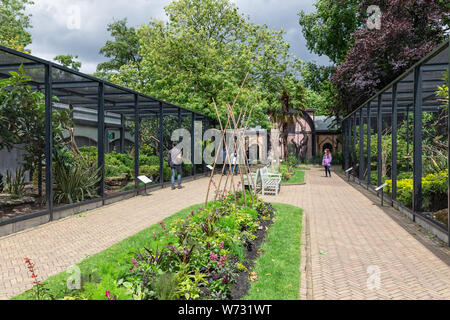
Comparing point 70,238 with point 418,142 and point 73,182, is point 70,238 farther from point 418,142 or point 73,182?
point 418,142

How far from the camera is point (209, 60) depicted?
63.6ft

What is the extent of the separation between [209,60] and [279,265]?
16.6 metres

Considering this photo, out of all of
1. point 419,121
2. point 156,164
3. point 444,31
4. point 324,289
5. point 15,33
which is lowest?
point 324,289

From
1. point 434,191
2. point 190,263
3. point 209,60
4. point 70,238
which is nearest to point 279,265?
point 190,263

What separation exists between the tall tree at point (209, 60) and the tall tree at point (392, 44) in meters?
5.35

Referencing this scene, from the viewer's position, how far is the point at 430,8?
57.1 feet

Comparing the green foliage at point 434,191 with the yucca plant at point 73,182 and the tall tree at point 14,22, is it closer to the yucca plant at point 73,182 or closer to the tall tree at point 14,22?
the yucca plant at point 73,182

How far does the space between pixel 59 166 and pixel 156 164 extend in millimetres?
5970

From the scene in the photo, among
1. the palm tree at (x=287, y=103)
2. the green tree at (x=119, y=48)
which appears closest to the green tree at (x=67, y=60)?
the green tree at (x=119, y=48)

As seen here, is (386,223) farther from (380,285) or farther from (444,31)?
(444,31)

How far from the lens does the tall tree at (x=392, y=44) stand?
17297 millimetres

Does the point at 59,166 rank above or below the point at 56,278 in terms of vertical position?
above

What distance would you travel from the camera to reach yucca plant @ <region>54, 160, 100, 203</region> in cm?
816

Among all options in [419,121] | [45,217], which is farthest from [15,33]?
[419,121]
